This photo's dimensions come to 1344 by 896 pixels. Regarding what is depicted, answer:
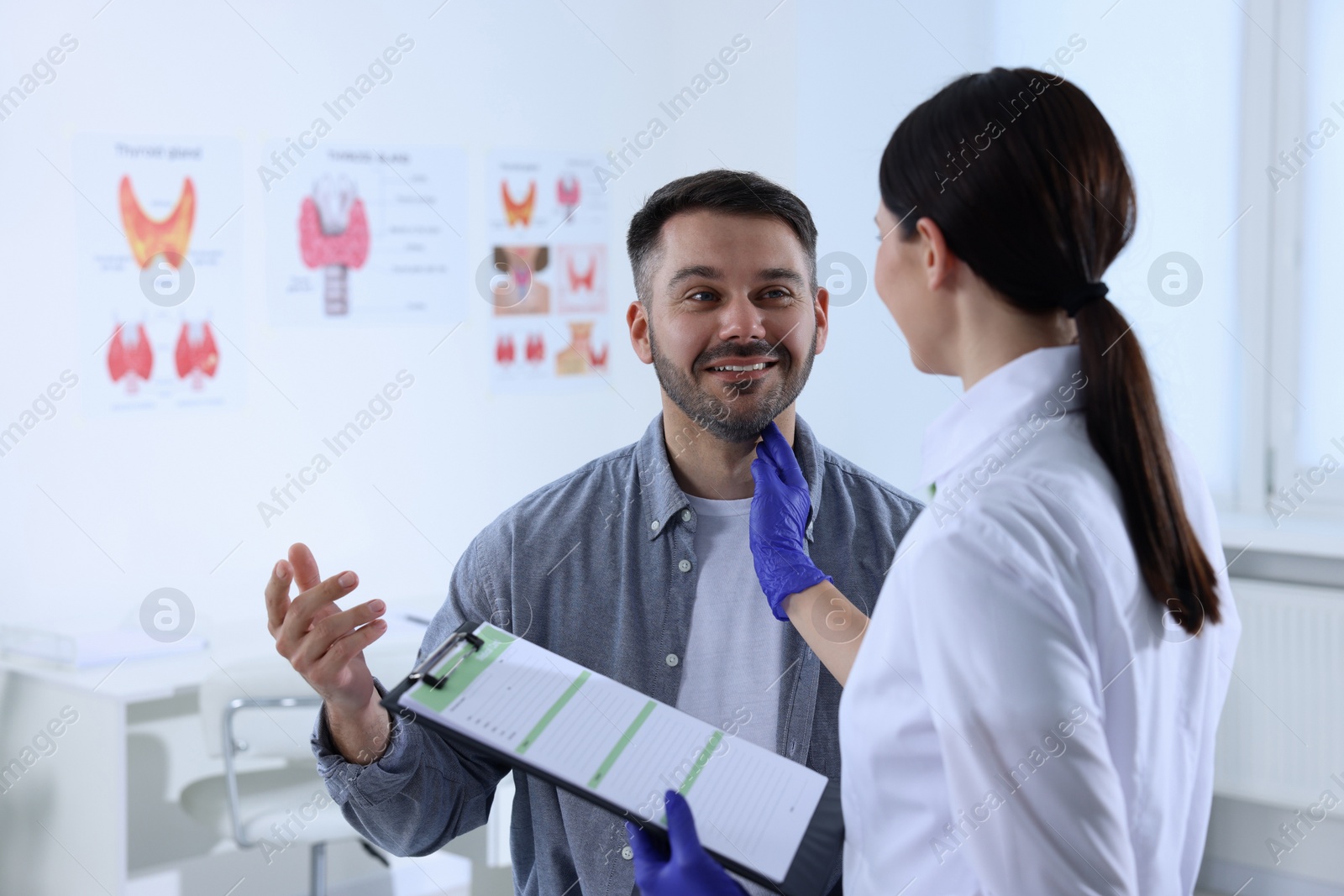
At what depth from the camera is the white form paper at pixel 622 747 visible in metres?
0.93

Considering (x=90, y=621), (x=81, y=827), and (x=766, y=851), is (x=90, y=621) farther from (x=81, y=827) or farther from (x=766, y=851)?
(x=766, y=851)

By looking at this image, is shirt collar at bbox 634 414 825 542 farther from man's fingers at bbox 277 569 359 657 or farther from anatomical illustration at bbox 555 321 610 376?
anatomical illustration at bbox 555 321 610 376

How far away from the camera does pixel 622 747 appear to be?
0.97 m

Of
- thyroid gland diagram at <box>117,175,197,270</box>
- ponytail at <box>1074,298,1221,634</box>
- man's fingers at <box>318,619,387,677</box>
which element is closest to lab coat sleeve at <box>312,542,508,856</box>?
man's fingers at <box>318,619,387,677</box>

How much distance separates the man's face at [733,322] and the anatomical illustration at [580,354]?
2.10 meters

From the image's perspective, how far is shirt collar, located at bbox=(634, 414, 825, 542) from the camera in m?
1.35

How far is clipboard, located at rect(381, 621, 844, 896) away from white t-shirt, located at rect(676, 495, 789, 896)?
23 cm

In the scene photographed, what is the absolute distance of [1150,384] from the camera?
791 millimetres

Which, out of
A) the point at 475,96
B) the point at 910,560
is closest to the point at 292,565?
the point at 910,560

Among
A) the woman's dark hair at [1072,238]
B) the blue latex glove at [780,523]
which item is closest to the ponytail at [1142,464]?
the woman's dark hair at [1072,238]

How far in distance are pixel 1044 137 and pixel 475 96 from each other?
8.96 ft

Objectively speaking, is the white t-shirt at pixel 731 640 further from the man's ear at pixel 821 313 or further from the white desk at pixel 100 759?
the white desk at pixel 100 759

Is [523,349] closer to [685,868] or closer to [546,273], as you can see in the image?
[546,273]

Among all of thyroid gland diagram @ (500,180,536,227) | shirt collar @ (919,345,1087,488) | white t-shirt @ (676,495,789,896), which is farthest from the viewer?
thyroid gland diagram @ (500,180,536,227)
